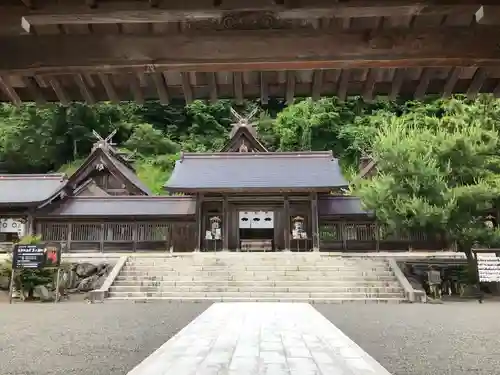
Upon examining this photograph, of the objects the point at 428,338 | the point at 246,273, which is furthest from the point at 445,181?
the point at 428,338

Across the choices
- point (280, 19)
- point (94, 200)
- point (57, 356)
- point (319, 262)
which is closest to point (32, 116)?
point (94, 200)

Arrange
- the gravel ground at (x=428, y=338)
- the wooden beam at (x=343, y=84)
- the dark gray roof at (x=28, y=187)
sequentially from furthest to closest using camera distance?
the dark gray roof at (x=28, y=187) → the gravel ground at (x=428, y=338) → the wooden beam at (x=343, y=84)

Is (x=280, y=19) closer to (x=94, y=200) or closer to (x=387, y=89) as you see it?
(x=387, y=89)

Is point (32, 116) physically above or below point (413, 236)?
above

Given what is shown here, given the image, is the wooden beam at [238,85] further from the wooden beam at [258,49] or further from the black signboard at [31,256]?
the black signboard at [31,256]

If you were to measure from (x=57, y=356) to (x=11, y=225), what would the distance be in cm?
1884

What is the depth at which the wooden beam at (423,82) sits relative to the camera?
364 centimetres

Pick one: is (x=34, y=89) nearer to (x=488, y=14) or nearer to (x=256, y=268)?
(x=488, y=14)

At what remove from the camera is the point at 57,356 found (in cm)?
534

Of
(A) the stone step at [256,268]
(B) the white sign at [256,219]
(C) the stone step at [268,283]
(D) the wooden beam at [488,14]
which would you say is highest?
(B) the white sign at [256,219]

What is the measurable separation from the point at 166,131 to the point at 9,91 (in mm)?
41791

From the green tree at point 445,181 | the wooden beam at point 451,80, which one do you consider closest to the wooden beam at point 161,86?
the wooden beam at point 451,80

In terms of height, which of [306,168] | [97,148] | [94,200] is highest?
[97,148]

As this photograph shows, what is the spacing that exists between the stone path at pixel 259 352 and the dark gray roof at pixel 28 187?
56.7ft
